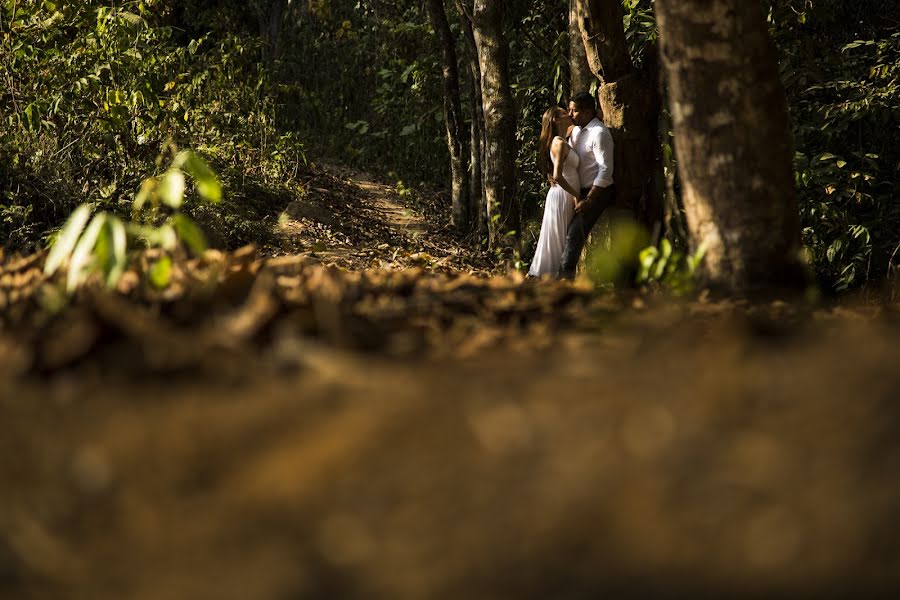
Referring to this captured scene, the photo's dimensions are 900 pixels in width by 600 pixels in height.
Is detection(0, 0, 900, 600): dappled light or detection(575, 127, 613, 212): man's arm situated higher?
detection(575, 127, 613, 212): man's arm

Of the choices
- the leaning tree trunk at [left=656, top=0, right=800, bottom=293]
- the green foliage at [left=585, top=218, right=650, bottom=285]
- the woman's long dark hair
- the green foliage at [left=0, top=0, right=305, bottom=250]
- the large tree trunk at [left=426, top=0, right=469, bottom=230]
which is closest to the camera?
the leaning tree trunk at [left=656, top=0, right=800, bottom=293]

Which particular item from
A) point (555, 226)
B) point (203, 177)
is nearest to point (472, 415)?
point (203, 177)

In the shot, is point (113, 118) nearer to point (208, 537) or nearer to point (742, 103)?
point (742, 103)

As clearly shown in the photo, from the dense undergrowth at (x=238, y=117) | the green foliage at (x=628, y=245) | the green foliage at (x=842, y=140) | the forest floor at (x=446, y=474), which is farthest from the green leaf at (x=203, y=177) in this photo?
the green foliage at (x=842, y=140)

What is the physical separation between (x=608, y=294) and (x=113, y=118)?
686 centimetres

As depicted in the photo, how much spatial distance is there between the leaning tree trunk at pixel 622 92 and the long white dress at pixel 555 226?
1.70 feet

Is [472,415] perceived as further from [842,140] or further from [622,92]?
[842,140]

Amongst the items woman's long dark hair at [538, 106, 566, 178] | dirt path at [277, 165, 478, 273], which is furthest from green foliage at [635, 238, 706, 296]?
dirt path at [277, 165, 478, 273]

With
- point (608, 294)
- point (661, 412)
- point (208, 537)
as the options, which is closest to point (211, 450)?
point (208, 537)

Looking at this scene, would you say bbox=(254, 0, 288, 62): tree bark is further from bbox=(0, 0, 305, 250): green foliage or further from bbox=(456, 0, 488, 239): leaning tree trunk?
bbox=(0, 0, 305, 250): green foliage

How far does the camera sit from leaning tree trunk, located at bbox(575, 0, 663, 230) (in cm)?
673

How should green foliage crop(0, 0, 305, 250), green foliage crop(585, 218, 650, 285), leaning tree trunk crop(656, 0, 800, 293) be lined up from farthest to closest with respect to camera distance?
green foliage crop(0, 0, 305, 250), green foliage crop(585, 218, 650, 285), leaning tree trunk crop(656, 0, 800, 293)

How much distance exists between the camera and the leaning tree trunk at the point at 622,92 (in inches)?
265

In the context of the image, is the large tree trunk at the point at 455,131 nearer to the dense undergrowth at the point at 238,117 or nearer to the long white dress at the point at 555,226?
the dense undergrowth at the point at 238,117
